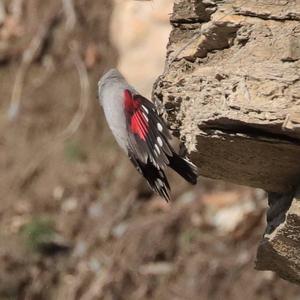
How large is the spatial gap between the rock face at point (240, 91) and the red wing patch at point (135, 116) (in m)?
0.38

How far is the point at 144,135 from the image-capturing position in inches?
124

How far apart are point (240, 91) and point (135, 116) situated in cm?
85

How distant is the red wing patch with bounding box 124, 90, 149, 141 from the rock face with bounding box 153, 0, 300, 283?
381 millimetres

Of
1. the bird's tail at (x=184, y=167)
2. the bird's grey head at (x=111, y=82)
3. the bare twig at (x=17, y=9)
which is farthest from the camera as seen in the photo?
the bare twig at (x=17, y=9)

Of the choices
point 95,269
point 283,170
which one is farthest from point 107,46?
point 283,170

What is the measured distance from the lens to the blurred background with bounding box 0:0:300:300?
579 cm

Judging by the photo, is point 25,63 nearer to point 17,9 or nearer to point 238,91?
point 17,9

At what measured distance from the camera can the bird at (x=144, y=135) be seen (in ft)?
9.83

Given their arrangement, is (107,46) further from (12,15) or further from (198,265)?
(198,265)

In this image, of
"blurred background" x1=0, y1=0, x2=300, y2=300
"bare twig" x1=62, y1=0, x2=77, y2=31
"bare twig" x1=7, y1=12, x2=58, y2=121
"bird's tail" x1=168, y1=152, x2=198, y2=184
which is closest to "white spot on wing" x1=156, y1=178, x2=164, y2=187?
"bird's tail" x1=168, y1=152, x2=198, y2=184

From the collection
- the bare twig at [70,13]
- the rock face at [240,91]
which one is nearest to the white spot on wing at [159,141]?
the rock face at [240,91]

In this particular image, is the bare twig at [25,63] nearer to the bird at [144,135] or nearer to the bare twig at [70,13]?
the bare twig at [70,13]

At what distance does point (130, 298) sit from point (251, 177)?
3171 mm

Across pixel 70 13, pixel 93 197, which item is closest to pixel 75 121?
pixel 93 197
